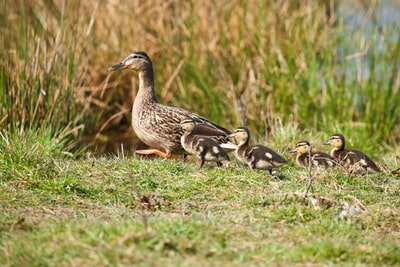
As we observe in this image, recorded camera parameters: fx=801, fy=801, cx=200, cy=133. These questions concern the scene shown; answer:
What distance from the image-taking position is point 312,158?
7.42 m

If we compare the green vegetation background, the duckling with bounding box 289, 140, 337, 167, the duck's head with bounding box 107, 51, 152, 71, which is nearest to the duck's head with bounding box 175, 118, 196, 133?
the green vegetation background

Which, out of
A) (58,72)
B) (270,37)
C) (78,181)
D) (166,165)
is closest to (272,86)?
(270,37)

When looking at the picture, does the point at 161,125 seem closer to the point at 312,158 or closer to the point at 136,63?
the point at 136,63

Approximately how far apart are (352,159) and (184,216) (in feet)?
7.61

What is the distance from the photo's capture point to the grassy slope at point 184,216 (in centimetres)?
471

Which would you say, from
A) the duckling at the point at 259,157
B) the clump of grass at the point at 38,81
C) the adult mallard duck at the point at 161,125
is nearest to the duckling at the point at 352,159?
the duckling at the point at 259,157

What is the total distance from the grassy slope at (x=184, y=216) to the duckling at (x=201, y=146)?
0.17 m

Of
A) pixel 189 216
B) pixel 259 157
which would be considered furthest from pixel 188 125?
pixel 189 216

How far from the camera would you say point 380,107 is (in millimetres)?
10336

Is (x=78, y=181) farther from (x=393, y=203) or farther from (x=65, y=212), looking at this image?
(x=393, y=203)

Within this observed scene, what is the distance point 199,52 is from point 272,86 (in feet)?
3.97

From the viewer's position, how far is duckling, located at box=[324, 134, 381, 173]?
7.06 m

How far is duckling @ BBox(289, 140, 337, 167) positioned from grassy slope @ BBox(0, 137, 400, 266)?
0.15 metres

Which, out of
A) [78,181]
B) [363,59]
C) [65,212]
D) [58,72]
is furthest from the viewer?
[363,59]
